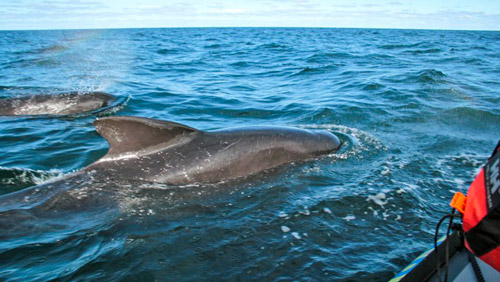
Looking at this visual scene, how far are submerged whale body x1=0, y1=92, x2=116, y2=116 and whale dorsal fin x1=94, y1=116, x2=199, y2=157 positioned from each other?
6263 millimetres

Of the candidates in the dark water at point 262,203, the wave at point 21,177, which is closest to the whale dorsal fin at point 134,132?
the dark water at point 262,203

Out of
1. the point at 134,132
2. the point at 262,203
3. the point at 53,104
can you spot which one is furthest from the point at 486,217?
the point at 53,104

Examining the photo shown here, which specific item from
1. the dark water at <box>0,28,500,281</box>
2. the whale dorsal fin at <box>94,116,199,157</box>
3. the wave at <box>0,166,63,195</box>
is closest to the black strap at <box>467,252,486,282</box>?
the dark water at <box>0,28,500,281</box>

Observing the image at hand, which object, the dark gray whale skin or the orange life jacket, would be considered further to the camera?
the dark gray whale skin

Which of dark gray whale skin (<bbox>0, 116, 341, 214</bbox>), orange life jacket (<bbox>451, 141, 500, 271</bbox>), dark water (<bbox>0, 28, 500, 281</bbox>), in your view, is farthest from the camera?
dark gray whale skin (<bbox>0, 116, 341, 214</bbox>)

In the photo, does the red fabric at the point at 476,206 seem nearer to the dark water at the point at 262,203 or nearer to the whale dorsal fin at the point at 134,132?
the dark water at the point at 262,203

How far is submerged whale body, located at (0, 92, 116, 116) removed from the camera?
34.1 ft

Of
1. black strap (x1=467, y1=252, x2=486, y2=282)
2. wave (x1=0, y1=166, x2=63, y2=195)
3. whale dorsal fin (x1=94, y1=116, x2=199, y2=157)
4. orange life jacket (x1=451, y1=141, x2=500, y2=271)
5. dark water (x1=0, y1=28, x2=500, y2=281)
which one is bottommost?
wave (x1=0, y1=166, x2=63, y2=195)

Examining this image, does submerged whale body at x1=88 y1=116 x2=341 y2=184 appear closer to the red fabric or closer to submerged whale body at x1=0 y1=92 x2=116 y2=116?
the red fabric

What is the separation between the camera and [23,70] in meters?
19.3

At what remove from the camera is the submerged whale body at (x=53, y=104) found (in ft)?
34.1

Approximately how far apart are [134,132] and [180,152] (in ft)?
2.21

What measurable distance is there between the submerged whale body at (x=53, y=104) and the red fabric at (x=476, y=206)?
10.2m

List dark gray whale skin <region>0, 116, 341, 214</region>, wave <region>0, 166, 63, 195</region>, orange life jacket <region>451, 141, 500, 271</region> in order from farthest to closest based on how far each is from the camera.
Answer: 1. wave <region>0, 166, 63, 195</region>
2. dark gray whale skin <region>0, 116, 341, 214</region>
3. orange life jacket <region>451, 141, 500, 271</region>
